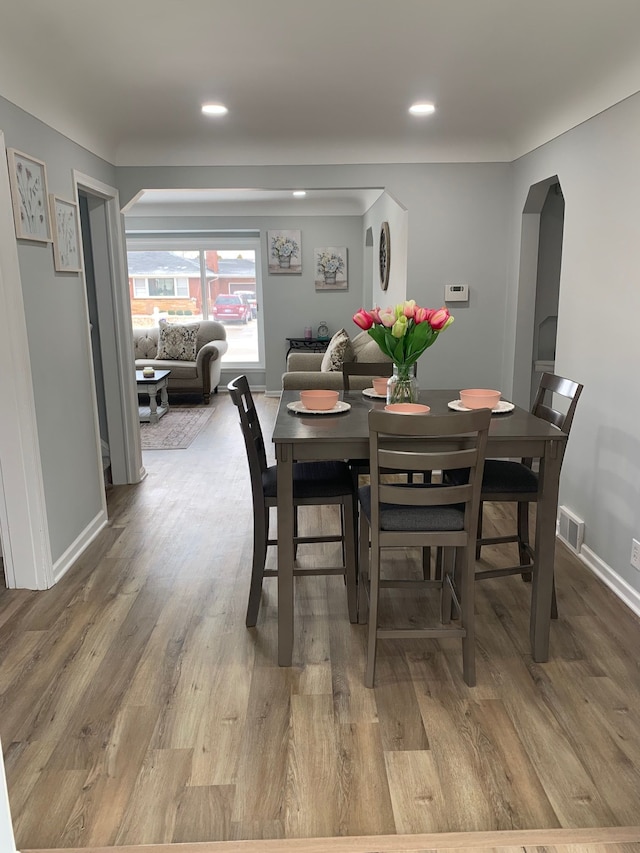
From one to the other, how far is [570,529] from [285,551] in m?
1.86

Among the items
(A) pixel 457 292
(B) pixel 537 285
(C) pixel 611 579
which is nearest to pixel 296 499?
(C) pixel 611 579

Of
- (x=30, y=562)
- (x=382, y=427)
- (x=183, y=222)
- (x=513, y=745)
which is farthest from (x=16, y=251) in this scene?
(x=183, y=222)

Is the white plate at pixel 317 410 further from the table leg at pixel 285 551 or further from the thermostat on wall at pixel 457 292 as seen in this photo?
the thermostat on wall at pixel 457 292

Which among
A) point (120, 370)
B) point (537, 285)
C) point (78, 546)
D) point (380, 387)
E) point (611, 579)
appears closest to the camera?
point (611, 579)

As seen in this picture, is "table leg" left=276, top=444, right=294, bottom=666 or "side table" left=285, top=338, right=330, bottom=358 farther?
"side table" left=285, top=338, right=330, bottom=358

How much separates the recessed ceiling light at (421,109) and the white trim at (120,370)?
1.93m

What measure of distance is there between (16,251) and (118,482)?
2.30 m

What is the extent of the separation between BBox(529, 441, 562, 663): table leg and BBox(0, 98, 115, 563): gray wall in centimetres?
223

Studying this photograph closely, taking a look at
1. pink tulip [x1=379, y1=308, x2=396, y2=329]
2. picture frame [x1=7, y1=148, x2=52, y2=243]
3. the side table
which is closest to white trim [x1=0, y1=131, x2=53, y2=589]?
picture frame [x1=7, y1=148, x2=52, y2=243]

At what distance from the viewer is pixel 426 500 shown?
2131 mm

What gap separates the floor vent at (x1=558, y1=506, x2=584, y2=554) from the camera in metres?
3.36

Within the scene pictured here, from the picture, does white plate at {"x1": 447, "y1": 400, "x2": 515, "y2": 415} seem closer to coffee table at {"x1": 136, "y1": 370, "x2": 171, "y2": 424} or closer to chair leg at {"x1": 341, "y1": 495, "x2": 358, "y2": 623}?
chair leg at {"x1": 341, "y1": 495, "x2": 358, "y2": 623}

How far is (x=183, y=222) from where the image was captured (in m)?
8.45

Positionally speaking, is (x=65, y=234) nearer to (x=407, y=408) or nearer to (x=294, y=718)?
(x=407, y=408)
